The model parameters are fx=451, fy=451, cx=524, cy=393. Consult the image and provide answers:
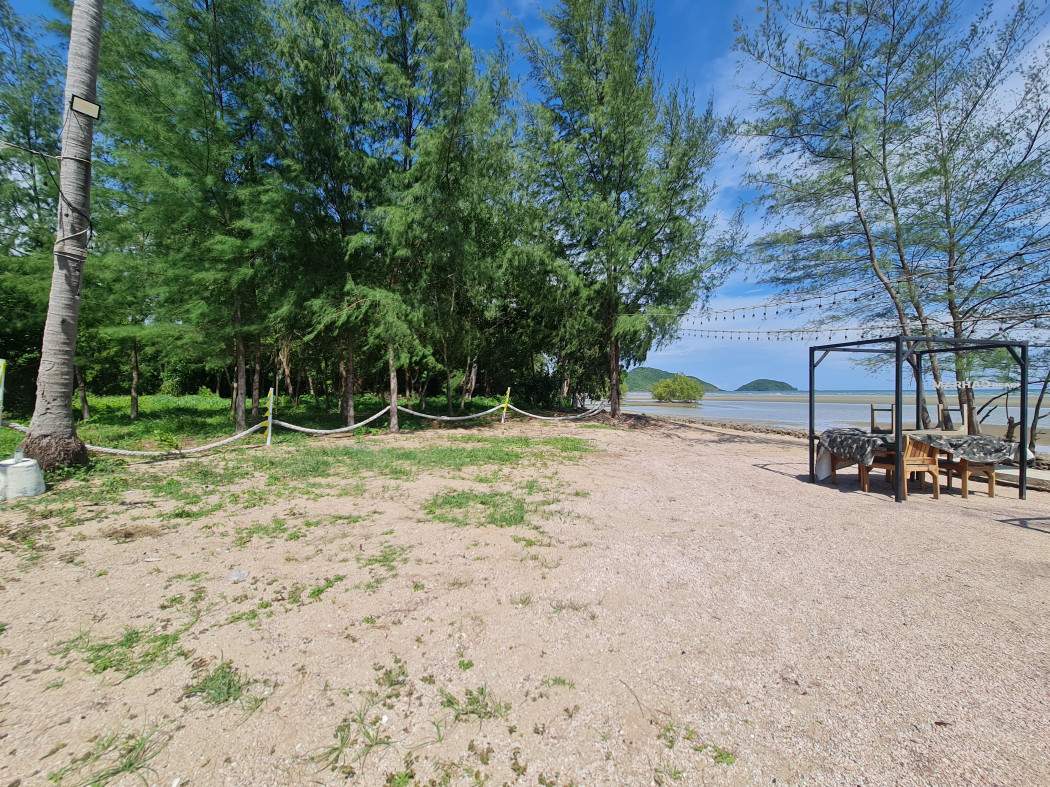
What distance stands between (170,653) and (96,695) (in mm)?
327

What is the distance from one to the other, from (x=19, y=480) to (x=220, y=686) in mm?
5229

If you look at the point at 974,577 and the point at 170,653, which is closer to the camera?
the point at 170,653

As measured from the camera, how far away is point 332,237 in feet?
39.7

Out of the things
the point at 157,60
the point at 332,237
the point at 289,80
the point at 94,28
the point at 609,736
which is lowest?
the point at 609,736

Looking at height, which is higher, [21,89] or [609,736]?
[21,89]

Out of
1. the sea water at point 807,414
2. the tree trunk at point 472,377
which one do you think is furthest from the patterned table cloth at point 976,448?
the tree trunk at point 472,377

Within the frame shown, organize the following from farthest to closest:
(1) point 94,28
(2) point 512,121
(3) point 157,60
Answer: (2) point 512,121
(3) point 157,60
(1) point 94,28

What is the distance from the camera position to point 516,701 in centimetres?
219

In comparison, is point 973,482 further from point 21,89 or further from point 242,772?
point 21,89

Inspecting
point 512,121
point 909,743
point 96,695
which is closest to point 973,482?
point 909,743

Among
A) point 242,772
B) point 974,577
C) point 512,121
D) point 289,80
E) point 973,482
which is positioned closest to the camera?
point 242,772

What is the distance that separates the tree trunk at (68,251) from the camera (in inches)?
241

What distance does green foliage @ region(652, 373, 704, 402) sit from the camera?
39.1 meters

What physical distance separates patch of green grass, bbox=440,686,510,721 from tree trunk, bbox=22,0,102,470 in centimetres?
715
